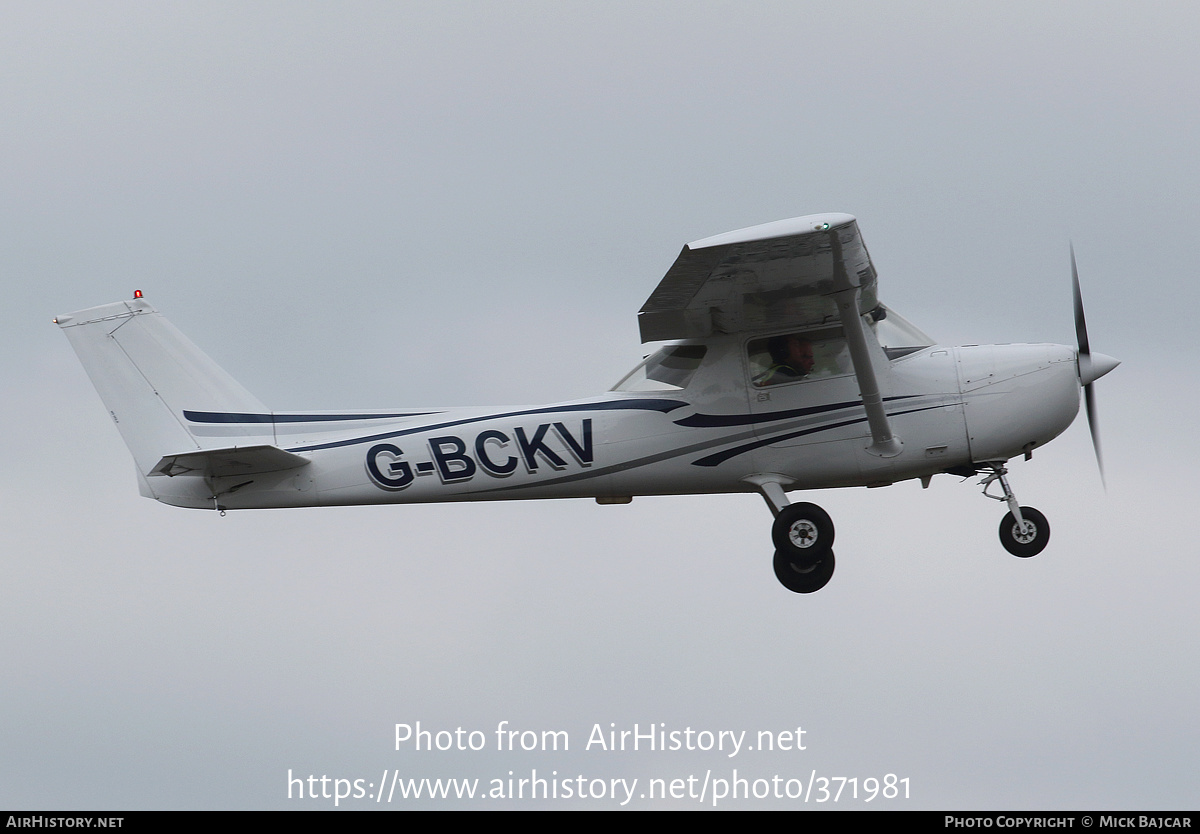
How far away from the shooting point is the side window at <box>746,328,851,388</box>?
13727mm

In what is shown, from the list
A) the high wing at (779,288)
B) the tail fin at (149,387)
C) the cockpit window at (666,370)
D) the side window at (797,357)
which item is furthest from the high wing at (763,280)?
the tail fin at (149,387)

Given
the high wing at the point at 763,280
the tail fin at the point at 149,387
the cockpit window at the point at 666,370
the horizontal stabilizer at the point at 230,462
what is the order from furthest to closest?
1. the tail fin at the point at 149,387
2. the cockpit window at the point at 666,370
3. the horizontal stabilizer at the point at 230,462
4. the high wing at the point at 763,280

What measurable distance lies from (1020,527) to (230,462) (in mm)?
7878

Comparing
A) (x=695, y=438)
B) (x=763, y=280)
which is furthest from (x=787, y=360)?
(x=763, y=280)

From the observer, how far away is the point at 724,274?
41.0 ft

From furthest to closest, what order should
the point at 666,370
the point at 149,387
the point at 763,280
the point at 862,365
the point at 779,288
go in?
1. the point at 149,387
2. the point at 666,370
3. the point at 862,365
4. the point at 779,288
5. the point at 763,280

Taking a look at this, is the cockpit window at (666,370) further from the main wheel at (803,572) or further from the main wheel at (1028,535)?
the main wheel at (1028,535)

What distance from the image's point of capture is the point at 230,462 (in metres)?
13.9

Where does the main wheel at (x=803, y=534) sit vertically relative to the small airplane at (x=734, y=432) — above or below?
below

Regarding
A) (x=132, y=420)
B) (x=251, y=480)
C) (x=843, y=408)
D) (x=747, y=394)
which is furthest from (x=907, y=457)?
(x=132, y=420)

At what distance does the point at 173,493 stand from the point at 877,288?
737 cm

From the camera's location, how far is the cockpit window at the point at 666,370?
13.9 metres

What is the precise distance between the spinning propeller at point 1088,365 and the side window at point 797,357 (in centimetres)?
243

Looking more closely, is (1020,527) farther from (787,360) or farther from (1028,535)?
(787,360)
